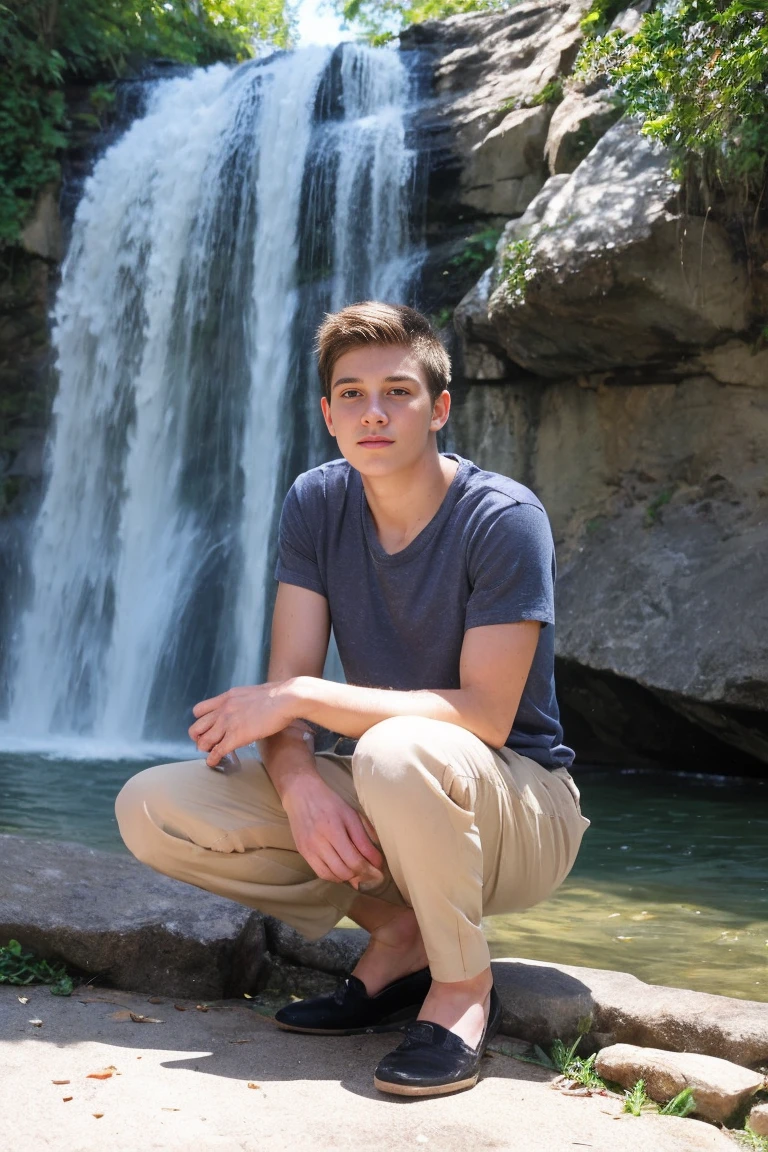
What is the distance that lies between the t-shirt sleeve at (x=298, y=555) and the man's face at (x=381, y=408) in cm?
25

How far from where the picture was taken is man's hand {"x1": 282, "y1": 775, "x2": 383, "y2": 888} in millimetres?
2379

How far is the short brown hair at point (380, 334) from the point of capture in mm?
2662

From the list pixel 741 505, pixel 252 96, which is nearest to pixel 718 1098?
pixel 741 505

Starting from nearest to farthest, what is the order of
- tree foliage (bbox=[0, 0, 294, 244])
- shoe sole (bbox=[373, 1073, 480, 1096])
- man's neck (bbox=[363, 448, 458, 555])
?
shoe sole (bbox=[373, 1073, 480, 1096]) < man's neck (bbox=[363, 448, 458, 555]) < tree foliage (bbox=[0, 0, 294, 244])

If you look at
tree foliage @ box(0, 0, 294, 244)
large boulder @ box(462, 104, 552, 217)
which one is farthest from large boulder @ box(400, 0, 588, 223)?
tree foliage @ box(0, 0, 294, 244)

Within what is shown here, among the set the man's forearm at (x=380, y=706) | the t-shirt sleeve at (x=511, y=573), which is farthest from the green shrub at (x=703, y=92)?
the man's forearm at (x=380, y=706)

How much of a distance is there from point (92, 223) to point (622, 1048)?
1138 centimetres

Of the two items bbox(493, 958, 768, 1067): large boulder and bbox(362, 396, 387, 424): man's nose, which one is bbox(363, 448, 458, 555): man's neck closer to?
bbox(362, 396, 387, 424): man's nose

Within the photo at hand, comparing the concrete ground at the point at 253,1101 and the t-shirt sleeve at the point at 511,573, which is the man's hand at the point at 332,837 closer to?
the concrete ground at the point at 253,1101

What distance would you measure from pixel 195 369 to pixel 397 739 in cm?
941

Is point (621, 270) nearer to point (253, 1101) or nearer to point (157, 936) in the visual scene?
point (157, 936)

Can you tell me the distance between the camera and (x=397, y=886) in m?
2.48

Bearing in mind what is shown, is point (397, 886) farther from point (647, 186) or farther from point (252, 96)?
point (252, 96)

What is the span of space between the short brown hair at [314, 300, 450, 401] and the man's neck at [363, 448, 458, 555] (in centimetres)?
19
